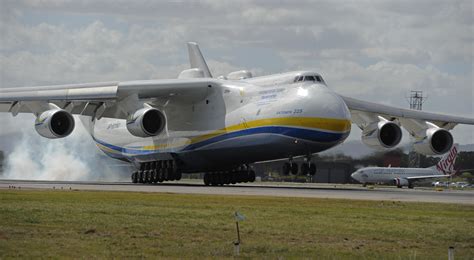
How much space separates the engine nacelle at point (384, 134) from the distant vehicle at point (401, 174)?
20467 mm

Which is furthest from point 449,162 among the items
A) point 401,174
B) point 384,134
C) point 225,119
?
point 225,119

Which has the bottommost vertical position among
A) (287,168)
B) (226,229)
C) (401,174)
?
(226,229)

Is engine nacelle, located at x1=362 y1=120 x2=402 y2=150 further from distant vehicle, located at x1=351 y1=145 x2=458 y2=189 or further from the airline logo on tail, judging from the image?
the airline logo on tail

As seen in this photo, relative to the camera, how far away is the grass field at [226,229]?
574 inches

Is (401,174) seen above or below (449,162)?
below

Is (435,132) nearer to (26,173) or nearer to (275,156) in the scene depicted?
(275,156)

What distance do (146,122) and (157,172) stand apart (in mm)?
5299

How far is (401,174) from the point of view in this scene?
64625 millimetres

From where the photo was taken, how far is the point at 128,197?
27797 millimetres

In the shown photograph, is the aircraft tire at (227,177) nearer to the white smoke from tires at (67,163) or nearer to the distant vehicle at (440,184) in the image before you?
the white smoke from tires at (67,163)

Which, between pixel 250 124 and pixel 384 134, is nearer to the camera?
pixel 250 124

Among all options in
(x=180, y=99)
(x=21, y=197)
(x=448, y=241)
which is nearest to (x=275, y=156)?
(x=180, y=99)

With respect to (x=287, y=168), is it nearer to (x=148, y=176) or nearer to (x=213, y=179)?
(x=213, y=179)

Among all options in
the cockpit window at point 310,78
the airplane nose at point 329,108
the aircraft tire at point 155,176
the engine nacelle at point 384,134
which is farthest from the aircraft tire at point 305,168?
the aircraft tire at point 155,176
